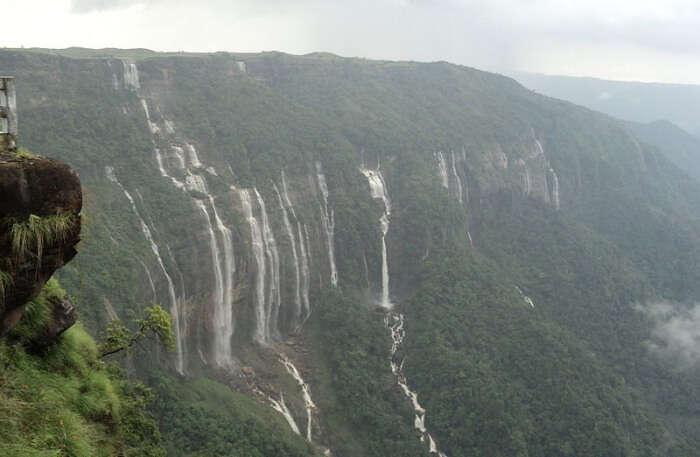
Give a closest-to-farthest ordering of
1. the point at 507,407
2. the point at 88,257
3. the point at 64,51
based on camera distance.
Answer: the point at 88,257
the point at 507,407
the point at 64,51

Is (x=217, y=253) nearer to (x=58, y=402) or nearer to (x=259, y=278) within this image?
(x=259, y=278)

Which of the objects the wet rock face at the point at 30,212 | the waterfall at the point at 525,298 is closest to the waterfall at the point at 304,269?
the waterfall at the point at 525,298

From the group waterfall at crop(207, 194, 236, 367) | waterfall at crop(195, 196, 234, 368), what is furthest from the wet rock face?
waterfall at crop(207, 194, 236, 367)

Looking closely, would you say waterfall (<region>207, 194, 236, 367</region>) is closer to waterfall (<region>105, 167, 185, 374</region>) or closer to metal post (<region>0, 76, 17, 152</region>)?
waterfall (<region>105, 167, 185, 374</region>)

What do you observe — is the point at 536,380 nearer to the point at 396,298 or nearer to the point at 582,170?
the point at 396,298

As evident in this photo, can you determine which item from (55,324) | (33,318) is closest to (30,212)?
(33,318)

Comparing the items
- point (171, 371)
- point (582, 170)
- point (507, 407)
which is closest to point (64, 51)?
point (171, 371)
